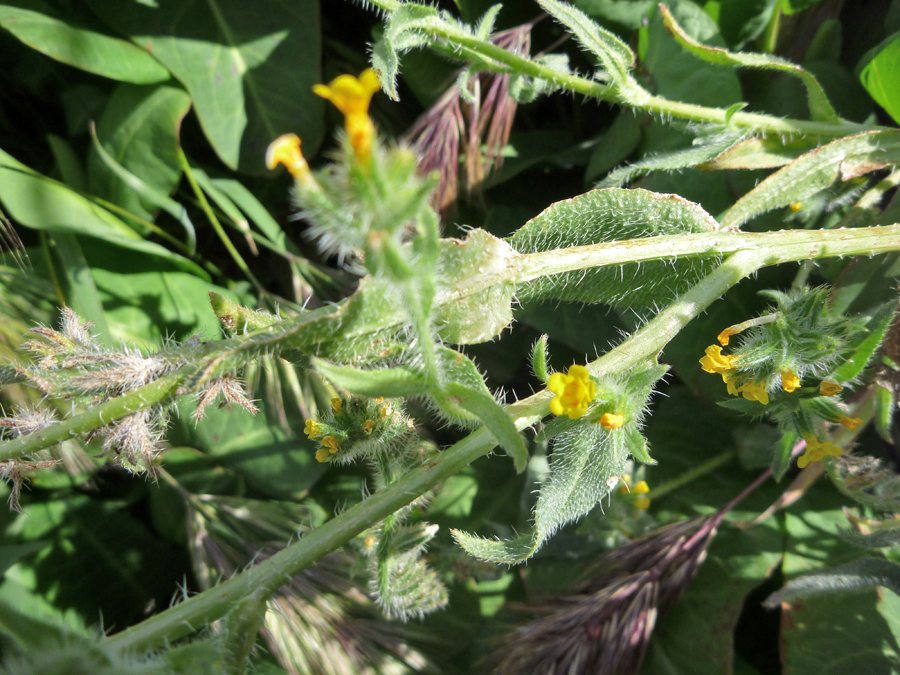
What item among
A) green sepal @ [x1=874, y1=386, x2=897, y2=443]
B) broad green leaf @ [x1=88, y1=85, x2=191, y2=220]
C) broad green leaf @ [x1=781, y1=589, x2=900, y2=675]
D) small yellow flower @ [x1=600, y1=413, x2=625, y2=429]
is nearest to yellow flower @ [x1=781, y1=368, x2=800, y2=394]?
small yellow flower @ [x1=600, y1=413, x2=625, y2=429]

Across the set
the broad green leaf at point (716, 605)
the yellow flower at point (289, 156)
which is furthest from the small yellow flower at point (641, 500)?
the yellow flower at point (289, 156)

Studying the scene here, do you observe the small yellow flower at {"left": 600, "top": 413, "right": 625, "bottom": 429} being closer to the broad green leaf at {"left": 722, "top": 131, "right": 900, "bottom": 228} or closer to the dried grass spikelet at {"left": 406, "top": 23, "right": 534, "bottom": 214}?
the broad green leaf at {"left": 722, "top": 131, "right": 900, "bottom": 228}

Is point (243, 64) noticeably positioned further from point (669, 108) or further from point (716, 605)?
point (716, 605)

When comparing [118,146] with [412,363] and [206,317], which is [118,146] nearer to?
[206,317]

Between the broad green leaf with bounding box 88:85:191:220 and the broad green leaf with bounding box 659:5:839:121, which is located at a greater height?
the broad green leaf with bounding box 659:5:839:121

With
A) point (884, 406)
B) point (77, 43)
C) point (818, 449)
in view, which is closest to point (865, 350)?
point (818, 449)
